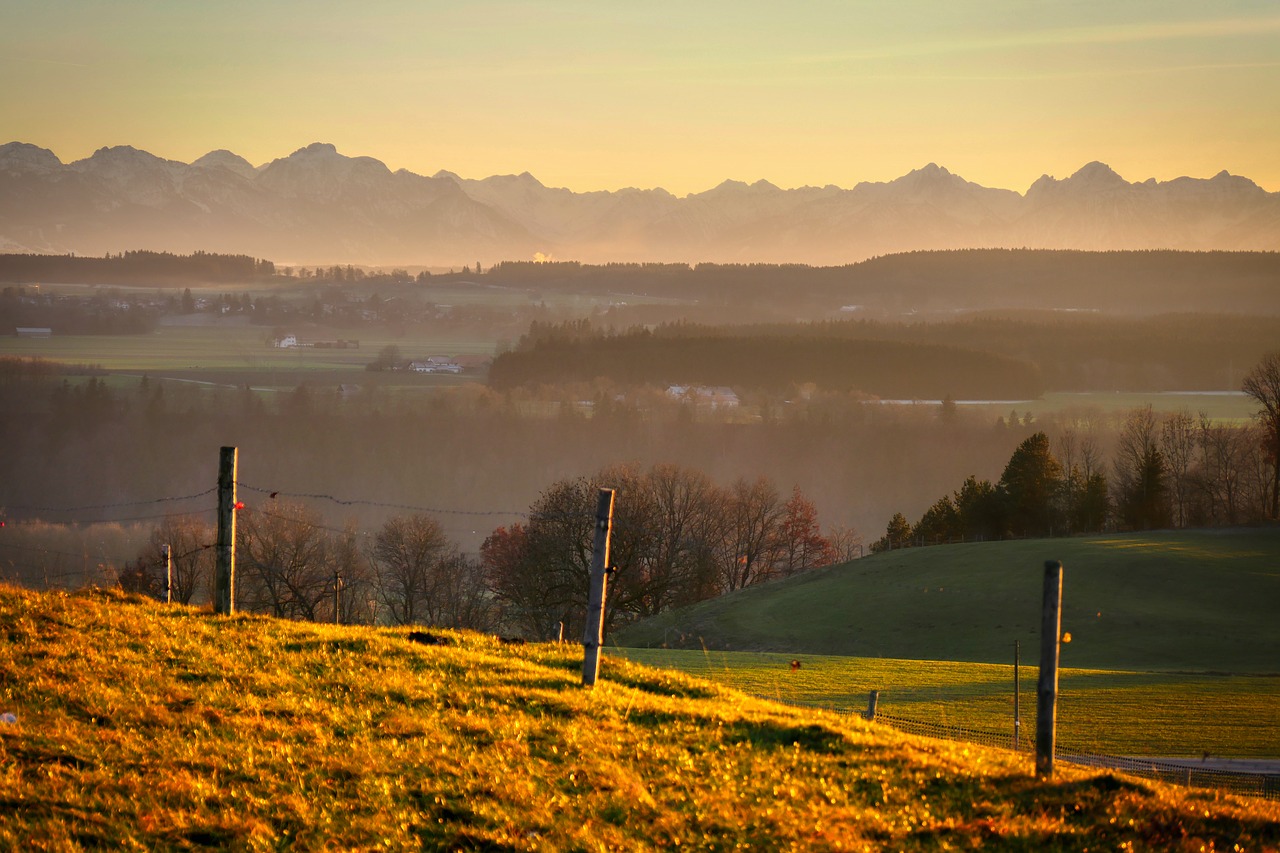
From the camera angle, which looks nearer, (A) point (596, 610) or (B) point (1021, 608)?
(A) point (596, 610)

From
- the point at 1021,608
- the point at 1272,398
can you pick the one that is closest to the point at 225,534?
the point at 1021,608

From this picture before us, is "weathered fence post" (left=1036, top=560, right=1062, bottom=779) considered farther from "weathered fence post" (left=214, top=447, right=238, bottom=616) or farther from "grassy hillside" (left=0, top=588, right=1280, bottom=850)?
"weathered fence post" (left=214, top=447, right=238, bottom=616)

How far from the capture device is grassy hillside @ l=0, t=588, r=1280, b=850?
1074cm

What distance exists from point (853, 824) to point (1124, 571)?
73736mm

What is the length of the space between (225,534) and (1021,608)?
60335mm

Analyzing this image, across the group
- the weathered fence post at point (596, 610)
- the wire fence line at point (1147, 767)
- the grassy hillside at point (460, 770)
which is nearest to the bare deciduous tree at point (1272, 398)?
the wire fence line at point (1147, 767)

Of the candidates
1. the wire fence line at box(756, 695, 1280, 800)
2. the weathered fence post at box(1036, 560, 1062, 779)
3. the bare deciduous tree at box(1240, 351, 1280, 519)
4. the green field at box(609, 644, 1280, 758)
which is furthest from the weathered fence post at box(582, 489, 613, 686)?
the bare deciduous tree at box(1240, 351, 1280, 519)

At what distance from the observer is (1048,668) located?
14141 millimetres

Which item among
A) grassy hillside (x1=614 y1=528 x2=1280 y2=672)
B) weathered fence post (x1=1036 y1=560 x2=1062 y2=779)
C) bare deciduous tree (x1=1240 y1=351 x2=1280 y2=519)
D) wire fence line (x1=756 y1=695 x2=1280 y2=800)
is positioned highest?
bare deciduous tree (x1=1240 y1=351 x2=1280 y2=519)

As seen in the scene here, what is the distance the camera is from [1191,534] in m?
91.1

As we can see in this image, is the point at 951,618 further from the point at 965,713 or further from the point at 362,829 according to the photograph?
the point at 362,829

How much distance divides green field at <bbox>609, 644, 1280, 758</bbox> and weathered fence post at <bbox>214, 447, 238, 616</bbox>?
16643 mm

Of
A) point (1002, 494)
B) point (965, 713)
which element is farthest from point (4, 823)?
point (1002, 494)

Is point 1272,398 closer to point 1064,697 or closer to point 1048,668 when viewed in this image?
point 1064,697
